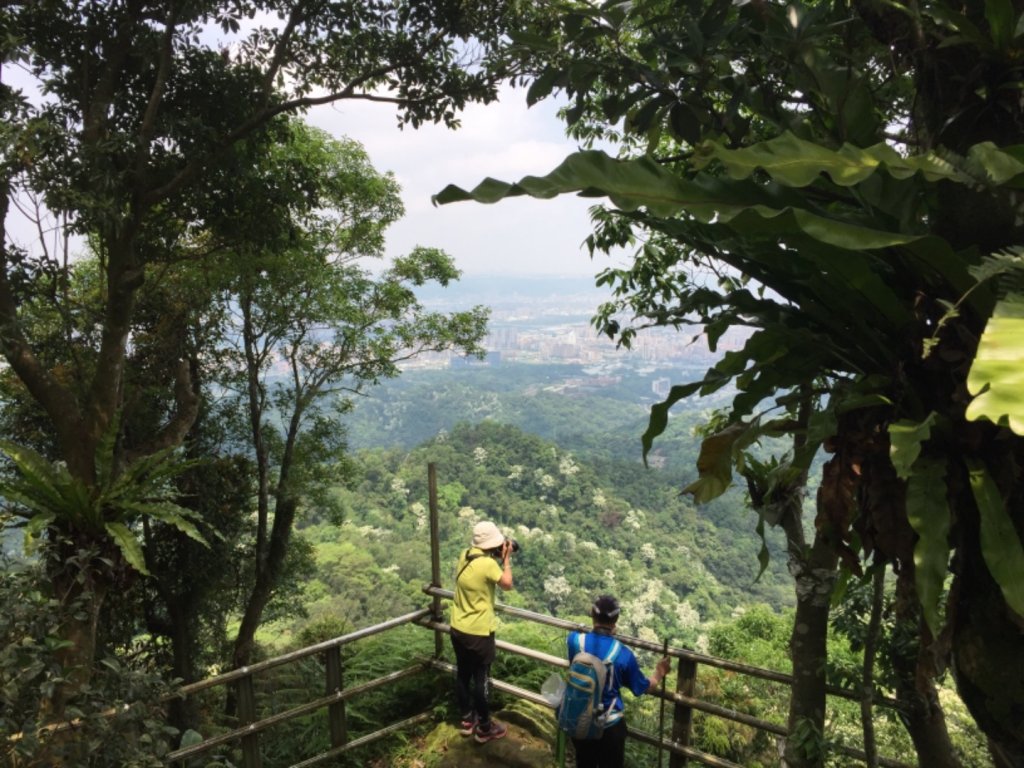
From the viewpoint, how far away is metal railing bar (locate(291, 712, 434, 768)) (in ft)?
11.9

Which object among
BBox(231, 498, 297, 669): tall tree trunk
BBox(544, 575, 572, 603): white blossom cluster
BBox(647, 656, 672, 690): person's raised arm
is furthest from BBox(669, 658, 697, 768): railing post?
BBox(544, 575, 572, 603): white blossom cluster

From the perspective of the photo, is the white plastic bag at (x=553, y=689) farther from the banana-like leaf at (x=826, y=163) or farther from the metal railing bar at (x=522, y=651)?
the banana-like leaf at (x=826, y=163)

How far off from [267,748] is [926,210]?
487 cm

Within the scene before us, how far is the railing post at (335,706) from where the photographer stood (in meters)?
3.76

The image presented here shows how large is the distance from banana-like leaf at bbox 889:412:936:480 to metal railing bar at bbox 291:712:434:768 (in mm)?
3625

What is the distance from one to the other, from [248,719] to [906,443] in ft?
11.4

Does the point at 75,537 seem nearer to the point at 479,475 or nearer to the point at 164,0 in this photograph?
the point at 164,0

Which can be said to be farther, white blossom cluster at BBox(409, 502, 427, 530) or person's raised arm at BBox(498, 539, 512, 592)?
white blossom cluster at BBox(409, 502, 427, 530)

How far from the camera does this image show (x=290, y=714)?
3.51m

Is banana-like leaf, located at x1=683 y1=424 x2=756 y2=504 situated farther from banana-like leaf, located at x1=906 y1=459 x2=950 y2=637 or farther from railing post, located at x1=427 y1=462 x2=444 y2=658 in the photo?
railing post, located at x1=427 y1=462 x2=444 y2=658

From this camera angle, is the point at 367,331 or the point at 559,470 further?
the point at 559,470

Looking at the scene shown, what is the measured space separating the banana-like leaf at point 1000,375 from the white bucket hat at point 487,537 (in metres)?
2.91

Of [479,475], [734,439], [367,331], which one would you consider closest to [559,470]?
[479,475]

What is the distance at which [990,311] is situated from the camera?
3.49ft
